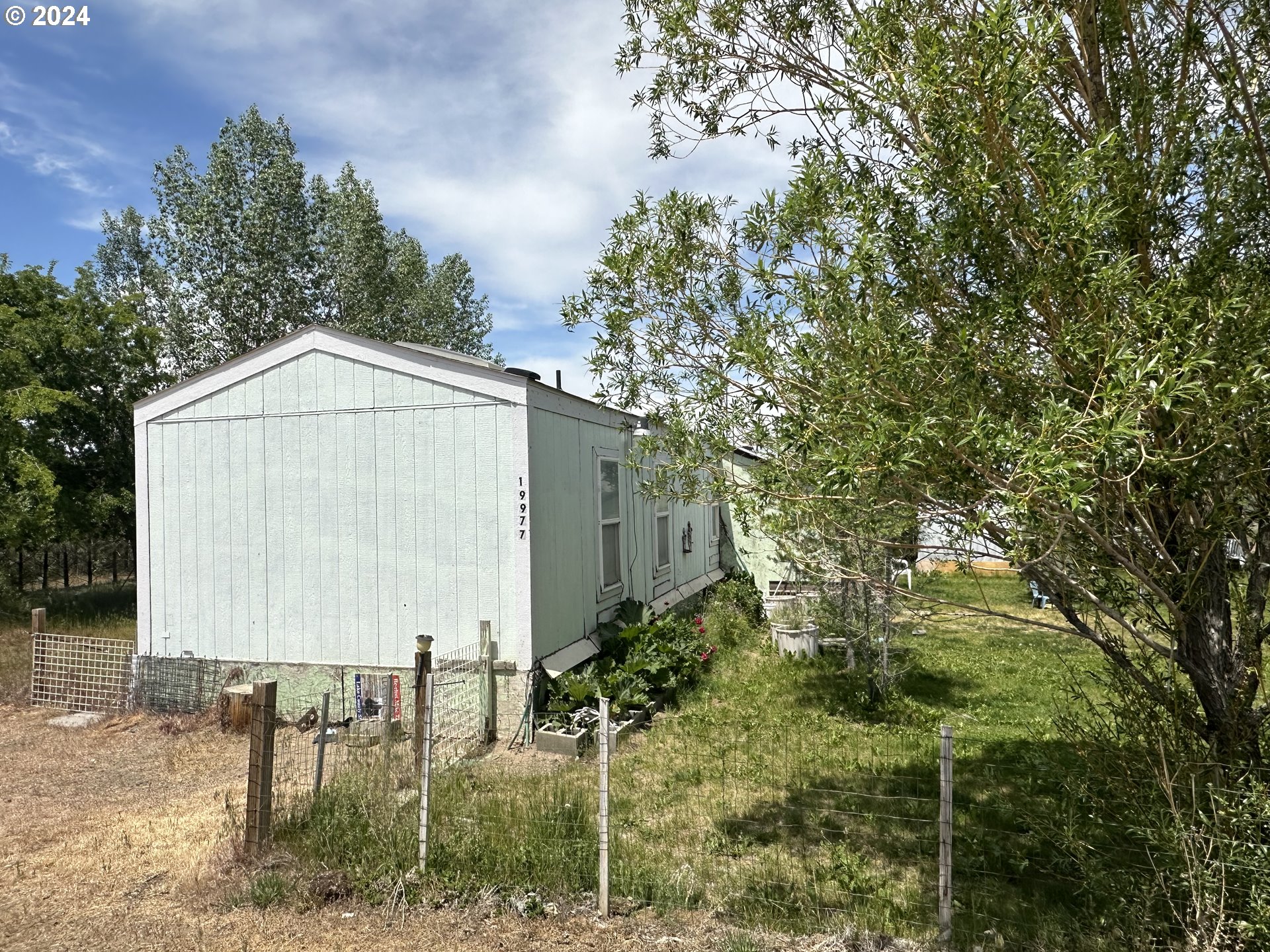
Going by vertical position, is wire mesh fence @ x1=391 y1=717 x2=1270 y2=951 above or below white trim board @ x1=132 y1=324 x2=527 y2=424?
below

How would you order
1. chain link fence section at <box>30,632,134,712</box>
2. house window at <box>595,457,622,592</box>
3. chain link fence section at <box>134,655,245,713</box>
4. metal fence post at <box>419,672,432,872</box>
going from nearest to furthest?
1. metal fence post at <box>419,672,432,872</box>
2. chain link fence section at <box>134,655,245,713</box>
3. chain link fence section at <box>30,632,134,712</box>
4. house window at <box>595,457,622,592</box>

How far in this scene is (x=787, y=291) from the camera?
4.59 meters

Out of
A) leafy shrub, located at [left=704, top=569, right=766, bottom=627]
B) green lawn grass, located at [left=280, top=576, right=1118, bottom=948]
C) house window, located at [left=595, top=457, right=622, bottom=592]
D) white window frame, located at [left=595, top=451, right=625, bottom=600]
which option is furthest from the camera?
leafy shrub, located at [left=704, top=569, right=766, bottom=627]

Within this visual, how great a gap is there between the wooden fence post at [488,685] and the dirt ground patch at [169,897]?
7.30 ft

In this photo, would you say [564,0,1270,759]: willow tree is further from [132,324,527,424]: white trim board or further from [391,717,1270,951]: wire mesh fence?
[132,324,527,424]: white trim board

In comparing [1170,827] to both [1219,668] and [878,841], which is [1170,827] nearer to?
[1219,668]

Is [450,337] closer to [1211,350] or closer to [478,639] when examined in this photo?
[478,639]

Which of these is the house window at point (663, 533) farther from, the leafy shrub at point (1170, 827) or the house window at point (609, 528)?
the leafy shrub at point (1170, 827)

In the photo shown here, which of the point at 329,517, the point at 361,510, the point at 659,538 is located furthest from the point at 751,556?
the point at 329,517

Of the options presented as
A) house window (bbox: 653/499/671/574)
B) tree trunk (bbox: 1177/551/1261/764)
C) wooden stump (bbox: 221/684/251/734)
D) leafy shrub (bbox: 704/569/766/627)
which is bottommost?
wooden stump (bbox: 221/684/251/734)

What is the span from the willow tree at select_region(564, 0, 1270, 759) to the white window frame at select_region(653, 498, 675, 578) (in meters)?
7.90

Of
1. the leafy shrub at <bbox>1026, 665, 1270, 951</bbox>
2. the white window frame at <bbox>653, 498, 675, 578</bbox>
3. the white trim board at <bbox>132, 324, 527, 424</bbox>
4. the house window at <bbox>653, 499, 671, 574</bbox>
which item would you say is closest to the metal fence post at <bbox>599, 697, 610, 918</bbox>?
the leafy shrub at <bbox>1026, 665, 1270, 951</bbox>

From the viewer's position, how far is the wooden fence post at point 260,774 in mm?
5000

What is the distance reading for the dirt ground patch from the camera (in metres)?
→ 4.23
